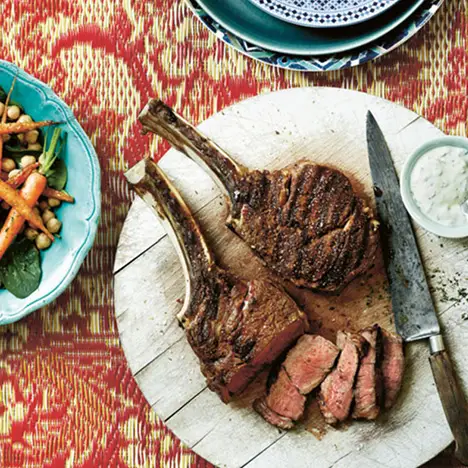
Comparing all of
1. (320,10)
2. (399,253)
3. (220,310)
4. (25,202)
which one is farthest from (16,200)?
(399,253)

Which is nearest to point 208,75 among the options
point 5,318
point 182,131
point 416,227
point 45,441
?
point 182,131

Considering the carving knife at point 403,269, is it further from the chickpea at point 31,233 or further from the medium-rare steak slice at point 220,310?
the chickpea at point 31,233

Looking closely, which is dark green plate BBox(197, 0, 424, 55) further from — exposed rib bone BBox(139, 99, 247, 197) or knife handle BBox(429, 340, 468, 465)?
knife handle BBox(429, 340, 468, 465)

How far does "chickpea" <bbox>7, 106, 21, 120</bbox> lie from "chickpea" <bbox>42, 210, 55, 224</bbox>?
1.36ft

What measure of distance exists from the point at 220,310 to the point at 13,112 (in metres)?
1.20

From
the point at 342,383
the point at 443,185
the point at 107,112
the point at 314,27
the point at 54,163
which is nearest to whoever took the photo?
the point at 443,185

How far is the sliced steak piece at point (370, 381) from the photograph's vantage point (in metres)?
2.71

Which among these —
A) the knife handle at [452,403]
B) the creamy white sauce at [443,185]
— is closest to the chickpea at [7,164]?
the creamy white sauce at [443,185]

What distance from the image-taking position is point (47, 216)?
9.71 feet

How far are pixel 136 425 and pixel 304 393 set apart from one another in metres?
0.80

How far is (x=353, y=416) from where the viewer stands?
9.11 ft

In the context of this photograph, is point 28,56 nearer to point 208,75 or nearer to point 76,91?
point 76,91

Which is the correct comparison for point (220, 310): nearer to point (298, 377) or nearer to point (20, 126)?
point (298, 377)

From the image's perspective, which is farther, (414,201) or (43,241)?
(43,241)
